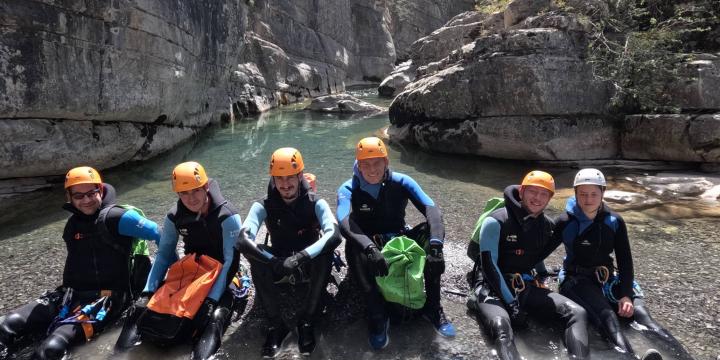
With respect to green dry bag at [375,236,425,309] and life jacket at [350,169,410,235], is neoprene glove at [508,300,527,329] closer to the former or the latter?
green dry bag at [375,236,425,309]

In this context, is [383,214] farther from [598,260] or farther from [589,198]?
Result: [598,260]

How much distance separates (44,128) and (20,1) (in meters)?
2.77

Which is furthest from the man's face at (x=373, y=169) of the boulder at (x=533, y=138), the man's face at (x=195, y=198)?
the boulder at (x=533, y=138)

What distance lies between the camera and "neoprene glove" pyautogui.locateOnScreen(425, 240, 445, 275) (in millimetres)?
4621

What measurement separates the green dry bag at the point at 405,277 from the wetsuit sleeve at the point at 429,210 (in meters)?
0.26

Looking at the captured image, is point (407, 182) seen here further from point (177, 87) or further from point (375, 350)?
point (177, 87)

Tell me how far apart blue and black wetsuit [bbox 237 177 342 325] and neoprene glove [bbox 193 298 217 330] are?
0.53 m

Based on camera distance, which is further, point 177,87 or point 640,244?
point 177,87

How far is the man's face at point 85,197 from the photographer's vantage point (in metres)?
4.65

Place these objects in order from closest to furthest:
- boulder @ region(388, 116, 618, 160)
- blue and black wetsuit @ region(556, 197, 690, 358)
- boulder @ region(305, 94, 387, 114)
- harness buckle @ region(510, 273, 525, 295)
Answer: blue and black wetsuit @ region(556, 197, 690, 358) → harness buckle @ region(510, 273, 525, 295) → boulder @ region(388, 116, 618, 160) → boulder @ region(305, 94, 387, 114)

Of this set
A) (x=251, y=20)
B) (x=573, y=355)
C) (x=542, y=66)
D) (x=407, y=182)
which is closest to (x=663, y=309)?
(x=573, y=355)

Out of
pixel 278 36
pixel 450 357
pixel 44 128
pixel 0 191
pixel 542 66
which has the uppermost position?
pixel 278 36

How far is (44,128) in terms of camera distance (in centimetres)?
984

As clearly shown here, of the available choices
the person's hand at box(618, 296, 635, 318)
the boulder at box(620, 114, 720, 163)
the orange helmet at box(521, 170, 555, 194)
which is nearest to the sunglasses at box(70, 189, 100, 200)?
the orange helmet at box(521, 170, 555, 194)
